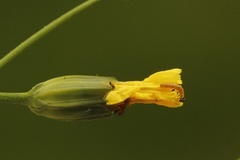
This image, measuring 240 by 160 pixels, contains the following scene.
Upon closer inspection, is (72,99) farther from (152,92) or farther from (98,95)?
(152,92)

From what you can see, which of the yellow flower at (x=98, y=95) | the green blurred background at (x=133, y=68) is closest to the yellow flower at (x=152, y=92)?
the yellow flower at (x=98, y=95)

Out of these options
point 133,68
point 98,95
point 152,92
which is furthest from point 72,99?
point 133,68

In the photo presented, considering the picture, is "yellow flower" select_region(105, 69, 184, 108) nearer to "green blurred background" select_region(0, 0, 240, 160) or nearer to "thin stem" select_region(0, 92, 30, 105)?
"thin stem" select_region(0, 92, 30, 105)

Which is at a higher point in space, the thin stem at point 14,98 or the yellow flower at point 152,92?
the thin stem at point 14,98

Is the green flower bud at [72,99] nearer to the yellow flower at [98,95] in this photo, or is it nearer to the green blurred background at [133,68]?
the yellow flower at [98,95]

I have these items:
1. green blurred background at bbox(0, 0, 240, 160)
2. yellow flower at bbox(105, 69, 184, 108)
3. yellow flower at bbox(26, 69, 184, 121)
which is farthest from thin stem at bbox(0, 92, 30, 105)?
green blurred background at bbox(0, 0, 240, 160)

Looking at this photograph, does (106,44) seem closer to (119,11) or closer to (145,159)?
(119,11)

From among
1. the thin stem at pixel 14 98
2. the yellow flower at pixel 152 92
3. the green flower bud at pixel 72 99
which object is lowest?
the yellow flower at pixel 152 92

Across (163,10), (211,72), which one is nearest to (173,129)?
(211,72)
